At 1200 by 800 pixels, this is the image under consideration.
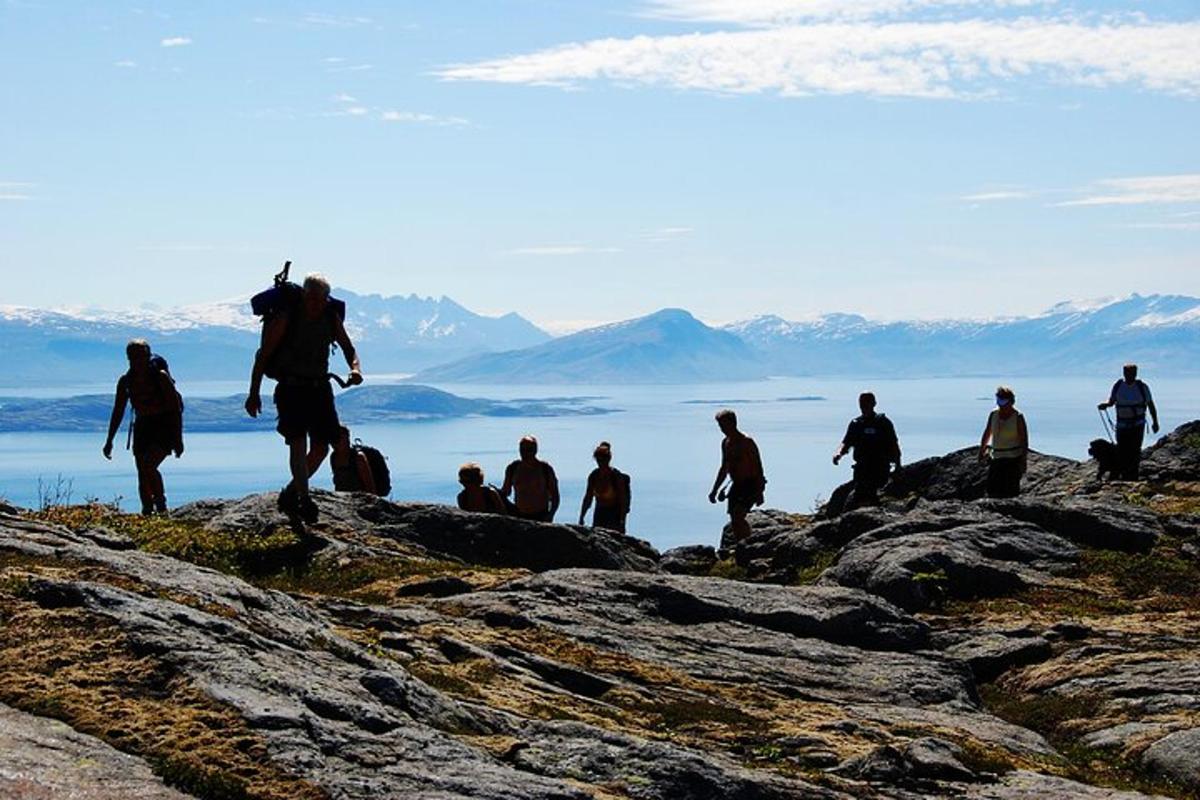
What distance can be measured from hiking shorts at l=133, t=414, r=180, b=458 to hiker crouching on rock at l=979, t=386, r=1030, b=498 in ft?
49.6

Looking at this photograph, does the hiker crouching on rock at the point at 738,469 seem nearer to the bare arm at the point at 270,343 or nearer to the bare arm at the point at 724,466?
the bare arm at the point at 724,466

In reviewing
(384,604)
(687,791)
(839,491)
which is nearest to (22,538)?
(384,604)

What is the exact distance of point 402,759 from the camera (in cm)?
761

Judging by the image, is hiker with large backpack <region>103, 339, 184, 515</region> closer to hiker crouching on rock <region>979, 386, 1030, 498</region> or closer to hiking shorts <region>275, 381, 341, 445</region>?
hiking shorts <region>275, 381, 341, 445</region>

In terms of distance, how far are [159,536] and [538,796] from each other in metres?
11.1

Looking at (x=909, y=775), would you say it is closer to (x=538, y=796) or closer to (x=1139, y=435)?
(x=538, y=796)

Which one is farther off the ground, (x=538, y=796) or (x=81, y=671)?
(x=81, y=671)

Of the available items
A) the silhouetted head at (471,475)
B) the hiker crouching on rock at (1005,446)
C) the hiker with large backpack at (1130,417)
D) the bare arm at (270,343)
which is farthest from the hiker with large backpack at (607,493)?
the hiker with large backpack at (1130,417)

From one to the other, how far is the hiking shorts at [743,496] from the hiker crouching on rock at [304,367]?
10033 millimetres

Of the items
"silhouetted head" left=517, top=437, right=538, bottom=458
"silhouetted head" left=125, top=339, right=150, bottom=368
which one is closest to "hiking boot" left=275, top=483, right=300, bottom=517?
"silhouetted head" left=125, top=339, right=150, bottom=368

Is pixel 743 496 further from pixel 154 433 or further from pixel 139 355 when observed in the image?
pixel 139 355

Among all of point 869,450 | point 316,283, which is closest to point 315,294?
point 316,283

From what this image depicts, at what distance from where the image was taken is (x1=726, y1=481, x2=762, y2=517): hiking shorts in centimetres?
2541

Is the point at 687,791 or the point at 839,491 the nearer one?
the point at 687,791
